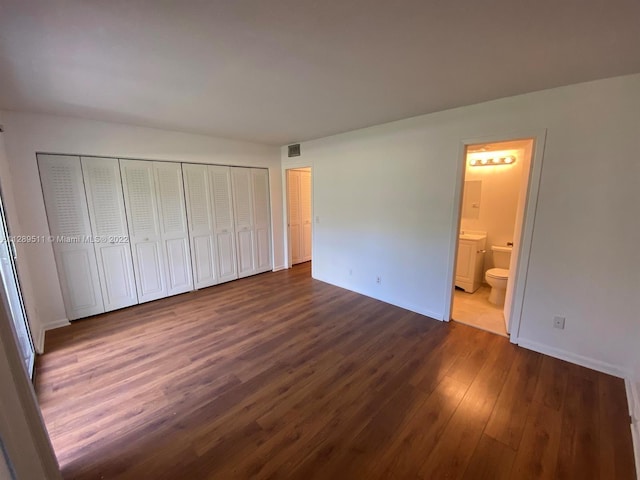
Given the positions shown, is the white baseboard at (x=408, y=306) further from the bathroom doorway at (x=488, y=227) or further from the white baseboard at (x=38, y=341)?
the white baseboard at (x=38, y=341)

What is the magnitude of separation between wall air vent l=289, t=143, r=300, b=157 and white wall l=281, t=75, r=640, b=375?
130 cm

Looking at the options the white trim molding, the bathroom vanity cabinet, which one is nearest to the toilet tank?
the bathroom vanity cabinet

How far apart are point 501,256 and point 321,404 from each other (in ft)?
11.5

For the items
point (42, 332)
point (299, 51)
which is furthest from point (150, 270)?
point (299, 51)

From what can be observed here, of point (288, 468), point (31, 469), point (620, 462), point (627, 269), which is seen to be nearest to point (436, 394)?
point (620, 462)

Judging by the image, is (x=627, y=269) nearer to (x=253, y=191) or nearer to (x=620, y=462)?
(x=620, y=462)

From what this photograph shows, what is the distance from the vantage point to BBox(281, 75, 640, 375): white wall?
2109 mm

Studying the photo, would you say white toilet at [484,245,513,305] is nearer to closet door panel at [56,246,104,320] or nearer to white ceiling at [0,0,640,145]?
white ceiling at [0,0,640,145]

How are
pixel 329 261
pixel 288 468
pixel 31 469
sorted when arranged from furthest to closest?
pixel 329 261 < pixel 288 468 < pixel 31 469

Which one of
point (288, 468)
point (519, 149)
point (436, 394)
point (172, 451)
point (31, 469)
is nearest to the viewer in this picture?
point (31, 469)

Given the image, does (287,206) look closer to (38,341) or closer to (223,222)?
(223,222)

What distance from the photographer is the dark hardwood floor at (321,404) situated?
61.3 inches

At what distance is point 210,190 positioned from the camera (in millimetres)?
4188

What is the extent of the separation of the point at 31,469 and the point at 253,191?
4219 mm
